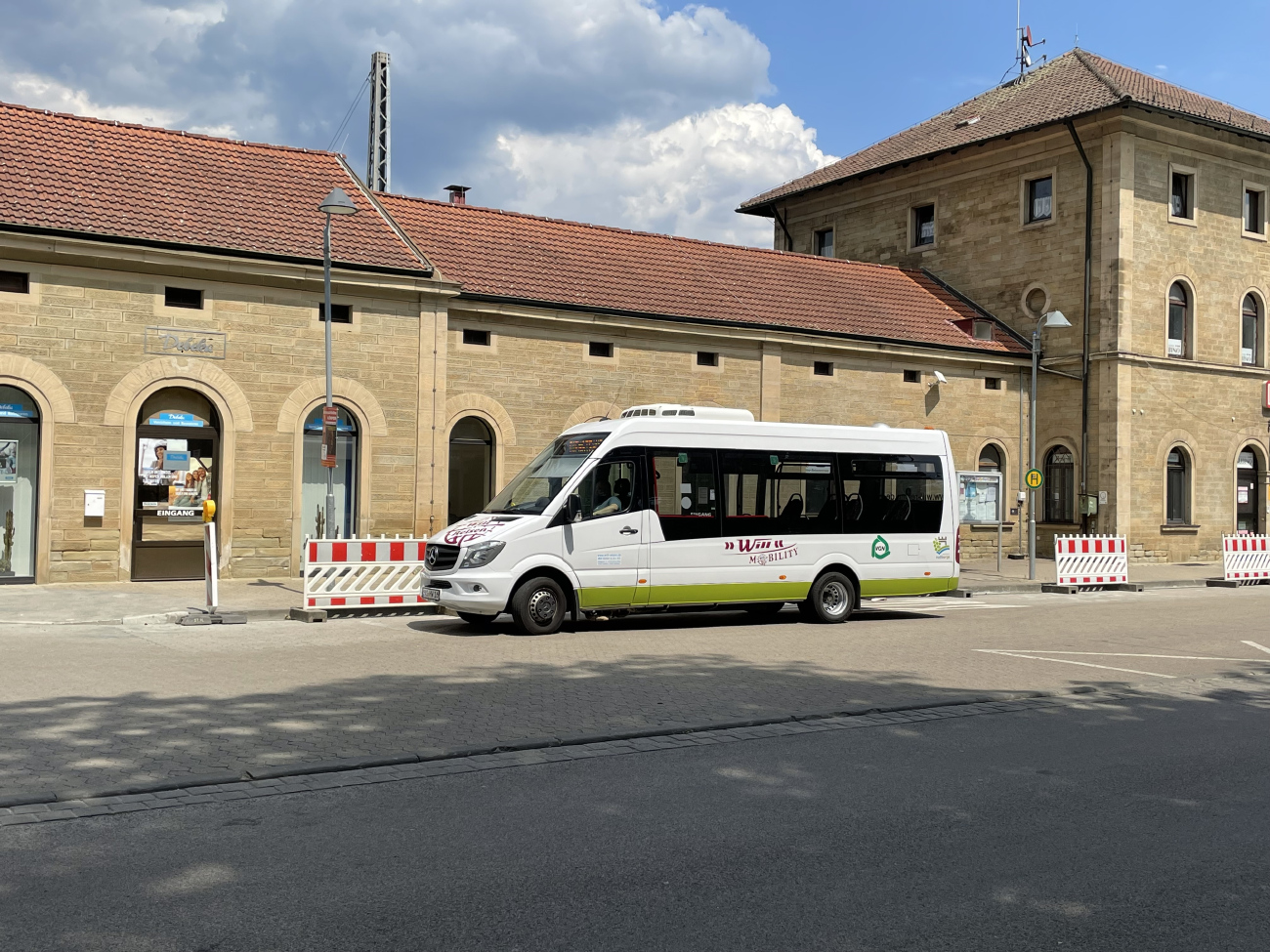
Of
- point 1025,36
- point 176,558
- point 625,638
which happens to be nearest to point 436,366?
point 176,558

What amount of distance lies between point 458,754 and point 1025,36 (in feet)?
125

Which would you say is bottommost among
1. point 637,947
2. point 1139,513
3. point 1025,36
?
point 637,947

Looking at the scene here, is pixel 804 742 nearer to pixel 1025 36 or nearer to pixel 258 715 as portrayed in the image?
pixel 258 715

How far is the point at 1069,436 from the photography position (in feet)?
104

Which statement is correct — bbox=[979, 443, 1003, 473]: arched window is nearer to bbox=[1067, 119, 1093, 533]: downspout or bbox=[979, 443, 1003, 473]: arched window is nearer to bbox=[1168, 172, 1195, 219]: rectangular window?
bbox=[1067, 119, 1093, 533]: downspout

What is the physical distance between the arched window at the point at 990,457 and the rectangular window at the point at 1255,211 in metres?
9.62

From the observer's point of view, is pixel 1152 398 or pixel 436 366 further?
pixel 1152 398

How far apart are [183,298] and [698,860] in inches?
695

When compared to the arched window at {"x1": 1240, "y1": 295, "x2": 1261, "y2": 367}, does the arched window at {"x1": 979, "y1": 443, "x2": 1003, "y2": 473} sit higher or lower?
lower

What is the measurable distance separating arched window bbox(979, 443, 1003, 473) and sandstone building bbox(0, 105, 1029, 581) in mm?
4491

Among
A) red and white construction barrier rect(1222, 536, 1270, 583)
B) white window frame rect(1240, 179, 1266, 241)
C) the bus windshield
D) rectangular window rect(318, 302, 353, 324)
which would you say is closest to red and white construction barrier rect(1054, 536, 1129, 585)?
red and white construction barrier rect(1222, 536, 1270, 583)

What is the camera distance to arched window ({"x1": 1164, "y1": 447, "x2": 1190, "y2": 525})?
105 feet

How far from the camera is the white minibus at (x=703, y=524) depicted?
14.7 m

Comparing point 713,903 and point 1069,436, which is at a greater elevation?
point 1069,436
